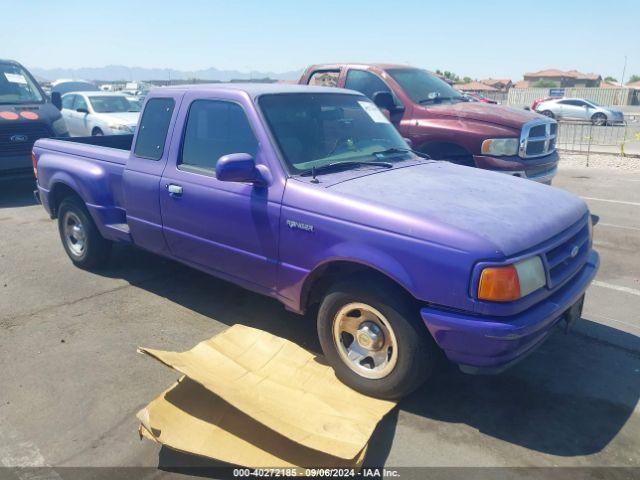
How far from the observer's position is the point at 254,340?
153 inches

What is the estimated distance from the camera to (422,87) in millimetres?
8078

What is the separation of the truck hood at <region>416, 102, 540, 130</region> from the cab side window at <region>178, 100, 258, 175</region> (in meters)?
4.03

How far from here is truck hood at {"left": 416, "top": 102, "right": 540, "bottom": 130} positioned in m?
7.13

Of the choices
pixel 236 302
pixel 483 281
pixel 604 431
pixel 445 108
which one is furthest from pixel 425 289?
pixel 445 108

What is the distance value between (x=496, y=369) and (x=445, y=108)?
17.3 feet

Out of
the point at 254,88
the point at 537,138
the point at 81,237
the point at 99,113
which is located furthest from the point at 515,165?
the point at 99,113

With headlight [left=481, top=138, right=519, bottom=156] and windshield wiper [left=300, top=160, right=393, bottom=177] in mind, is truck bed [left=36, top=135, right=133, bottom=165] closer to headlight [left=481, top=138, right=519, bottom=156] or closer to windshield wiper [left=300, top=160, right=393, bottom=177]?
windshield wiper [left=300, top=160, right=393, bottom=177]

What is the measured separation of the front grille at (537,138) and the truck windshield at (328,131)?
308 centimetres

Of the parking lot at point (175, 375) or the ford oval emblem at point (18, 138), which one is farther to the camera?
the ford oval emblem at point (18, 138)

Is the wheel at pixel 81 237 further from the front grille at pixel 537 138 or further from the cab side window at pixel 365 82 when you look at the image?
the front grille at pixel 537 138

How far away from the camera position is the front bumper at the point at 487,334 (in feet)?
9.43

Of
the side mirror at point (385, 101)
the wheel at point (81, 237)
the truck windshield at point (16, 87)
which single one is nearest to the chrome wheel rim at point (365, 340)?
the wheel at point (81, 237)

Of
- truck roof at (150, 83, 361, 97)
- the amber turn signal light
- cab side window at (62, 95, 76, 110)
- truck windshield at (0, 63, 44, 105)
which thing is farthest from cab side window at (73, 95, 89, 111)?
the amber turn signal light

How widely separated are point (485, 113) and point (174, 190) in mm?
4687
